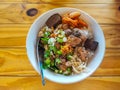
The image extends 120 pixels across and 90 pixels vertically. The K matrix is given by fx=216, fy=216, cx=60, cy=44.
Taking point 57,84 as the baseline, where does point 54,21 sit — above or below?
above

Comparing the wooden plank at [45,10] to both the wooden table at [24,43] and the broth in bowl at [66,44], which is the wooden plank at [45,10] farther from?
the broth in bowl at [66,44]

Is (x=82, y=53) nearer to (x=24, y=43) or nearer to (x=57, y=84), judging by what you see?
(x=57, y=84)

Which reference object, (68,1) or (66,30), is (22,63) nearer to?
(66,30)

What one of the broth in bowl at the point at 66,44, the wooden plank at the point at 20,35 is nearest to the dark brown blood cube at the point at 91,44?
the broth in bowl at the point at 66,44

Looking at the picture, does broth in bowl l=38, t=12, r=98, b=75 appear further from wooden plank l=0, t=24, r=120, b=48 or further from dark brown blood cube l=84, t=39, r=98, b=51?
wooden plank l=0, t=24, r=120, b=48

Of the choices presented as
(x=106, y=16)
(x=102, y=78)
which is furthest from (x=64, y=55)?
(x=106, y=16)

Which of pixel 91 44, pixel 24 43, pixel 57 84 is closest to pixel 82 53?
pixel 91 44
